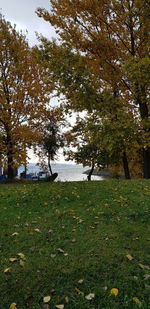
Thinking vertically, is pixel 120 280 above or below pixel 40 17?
below

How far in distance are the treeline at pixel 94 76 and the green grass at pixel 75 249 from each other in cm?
235

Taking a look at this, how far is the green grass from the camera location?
11.7 ft

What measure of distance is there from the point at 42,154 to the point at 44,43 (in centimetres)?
1883

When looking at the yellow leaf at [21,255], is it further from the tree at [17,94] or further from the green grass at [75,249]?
the tree at [17,94]

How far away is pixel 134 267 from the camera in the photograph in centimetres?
433

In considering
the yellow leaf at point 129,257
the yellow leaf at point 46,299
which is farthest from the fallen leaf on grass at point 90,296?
the yellow leaf at point 129,257

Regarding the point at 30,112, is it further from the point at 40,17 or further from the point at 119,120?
the point at 119,120

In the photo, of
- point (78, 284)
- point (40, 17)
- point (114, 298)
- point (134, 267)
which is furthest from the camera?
point (40, 17)

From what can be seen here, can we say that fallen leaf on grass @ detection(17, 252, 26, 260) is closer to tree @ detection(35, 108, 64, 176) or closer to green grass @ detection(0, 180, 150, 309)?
green grass @ detection(0, 180, 150, 309)

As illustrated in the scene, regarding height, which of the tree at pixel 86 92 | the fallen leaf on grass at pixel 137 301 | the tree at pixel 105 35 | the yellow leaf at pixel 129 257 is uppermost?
the tree at pixel 105 35

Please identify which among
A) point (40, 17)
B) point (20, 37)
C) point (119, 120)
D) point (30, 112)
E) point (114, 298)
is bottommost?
point (114, 298)

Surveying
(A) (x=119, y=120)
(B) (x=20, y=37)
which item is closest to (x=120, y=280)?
(A) (x=119, y=120)

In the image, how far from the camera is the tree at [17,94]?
1641 centimetres

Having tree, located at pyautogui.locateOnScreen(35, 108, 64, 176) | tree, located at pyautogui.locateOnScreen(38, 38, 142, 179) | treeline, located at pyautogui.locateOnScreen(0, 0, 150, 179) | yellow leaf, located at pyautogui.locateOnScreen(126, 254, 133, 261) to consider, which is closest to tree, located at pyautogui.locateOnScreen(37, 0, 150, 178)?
treeline, located at pyautogui.locateOnScreen(0, 0, 150, 179)
